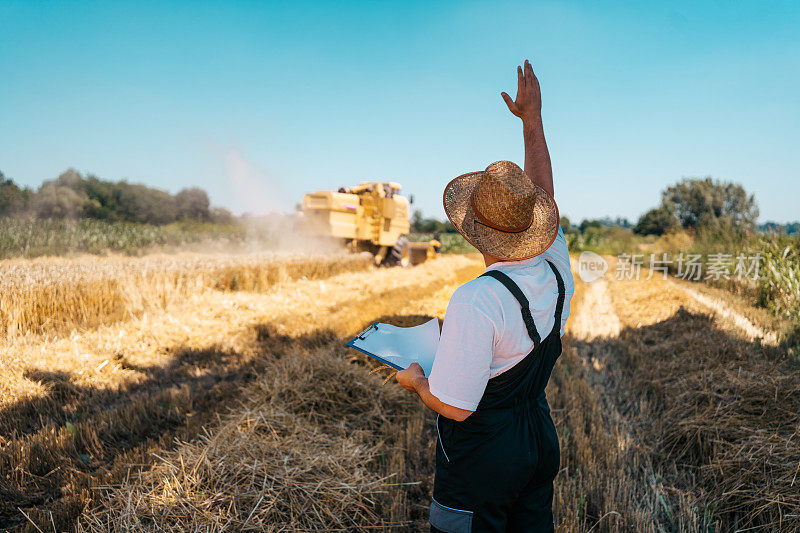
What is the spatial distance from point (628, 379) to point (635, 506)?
281 centimetres

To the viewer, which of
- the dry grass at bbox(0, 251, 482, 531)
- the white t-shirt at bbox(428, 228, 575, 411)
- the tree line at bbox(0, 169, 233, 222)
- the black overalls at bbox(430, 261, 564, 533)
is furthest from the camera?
the tree line at bbox(0, 169, 233, 222)

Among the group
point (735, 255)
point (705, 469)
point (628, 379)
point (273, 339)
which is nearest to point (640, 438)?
point (705, 469)

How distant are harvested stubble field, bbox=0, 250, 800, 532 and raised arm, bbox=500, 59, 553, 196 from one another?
2037 mm

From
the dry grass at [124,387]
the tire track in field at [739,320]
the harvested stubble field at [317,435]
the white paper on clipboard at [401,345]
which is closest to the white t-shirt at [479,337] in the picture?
the white paper on clipboard at [401,345]

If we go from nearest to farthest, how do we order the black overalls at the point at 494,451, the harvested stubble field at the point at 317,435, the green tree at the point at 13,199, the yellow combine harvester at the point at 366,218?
the black overalls at the point at 494,451
the harvested stubble field at the point at 317,435
the yellow combine harvester at the point at 366,218
the green tree at the point at 13,199

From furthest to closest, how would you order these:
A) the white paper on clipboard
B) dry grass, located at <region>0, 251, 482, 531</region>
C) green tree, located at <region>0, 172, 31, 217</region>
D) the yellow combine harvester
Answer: green tree, located at <region>0, 172, 31, 217</region>, the yellow combine harvester, dry grass, located at <region>0, 251, 482, 531</region>, the white paper on clipboard

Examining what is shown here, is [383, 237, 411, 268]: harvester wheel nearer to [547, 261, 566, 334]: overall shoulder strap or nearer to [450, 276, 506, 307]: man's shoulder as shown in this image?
[547, 261, 566, 334]: overall shoulder strap

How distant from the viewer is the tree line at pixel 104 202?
18.7 meters

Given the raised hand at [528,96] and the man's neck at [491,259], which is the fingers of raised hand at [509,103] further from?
the man's neck at [491,259]

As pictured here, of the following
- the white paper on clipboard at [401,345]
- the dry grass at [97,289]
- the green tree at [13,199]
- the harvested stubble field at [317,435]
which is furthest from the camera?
the green tree at [13,199]

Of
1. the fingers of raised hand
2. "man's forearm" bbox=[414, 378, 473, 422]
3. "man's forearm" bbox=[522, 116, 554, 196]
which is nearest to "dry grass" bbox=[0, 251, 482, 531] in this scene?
"man's forearm" bbox=[414, 378, 473, 422]

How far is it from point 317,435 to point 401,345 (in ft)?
6.52

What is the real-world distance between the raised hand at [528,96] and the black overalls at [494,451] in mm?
733

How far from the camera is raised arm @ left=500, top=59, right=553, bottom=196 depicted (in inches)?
70.9
